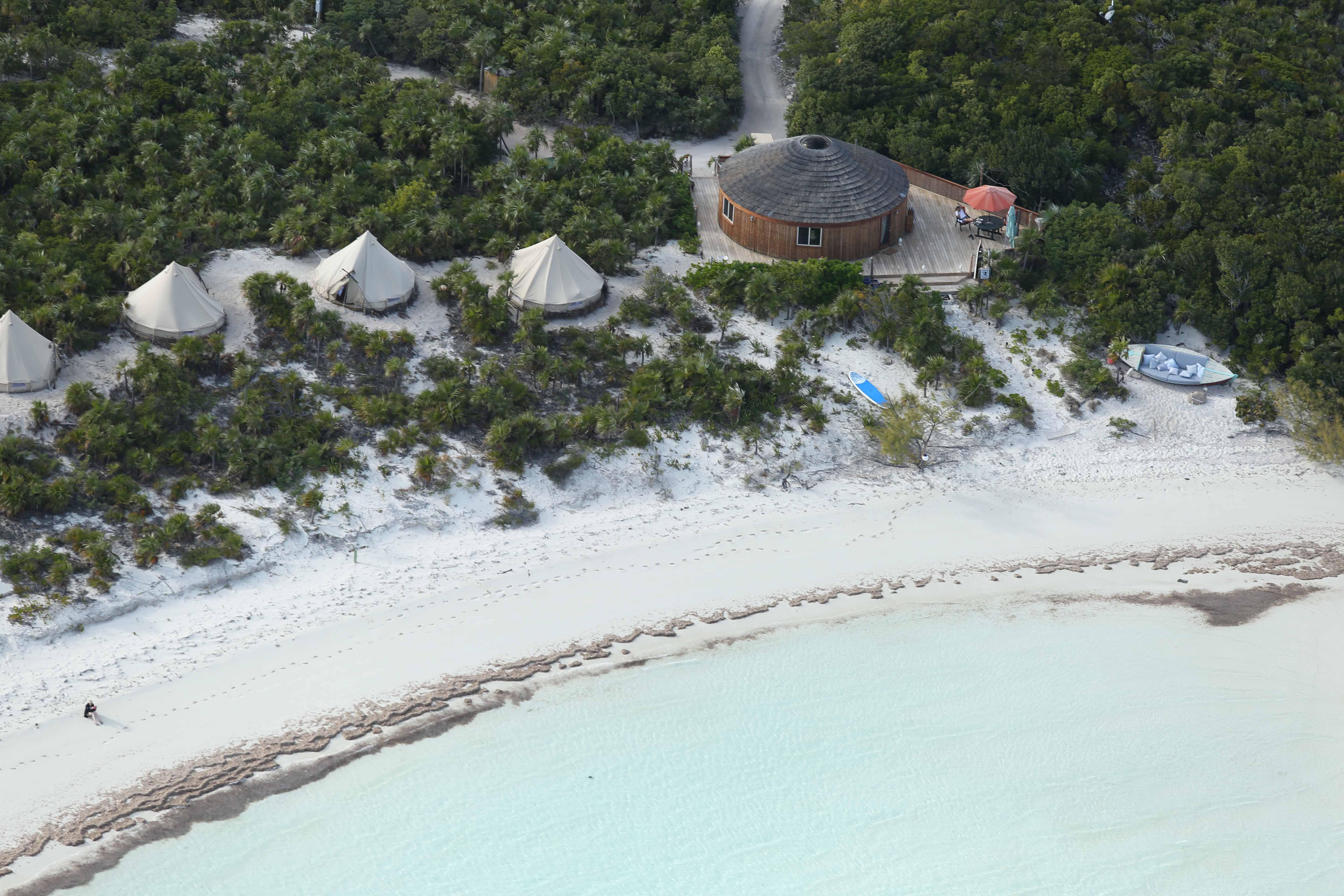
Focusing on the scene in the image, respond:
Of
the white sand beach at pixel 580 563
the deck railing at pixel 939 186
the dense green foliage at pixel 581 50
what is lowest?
the white sand beach at pixel 580 563

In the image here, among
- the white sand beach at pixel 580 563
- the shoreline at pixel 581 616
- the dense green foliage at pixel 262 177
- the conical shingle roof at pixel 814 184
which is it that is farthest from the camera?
the conical shingle roof at pixel 814 184

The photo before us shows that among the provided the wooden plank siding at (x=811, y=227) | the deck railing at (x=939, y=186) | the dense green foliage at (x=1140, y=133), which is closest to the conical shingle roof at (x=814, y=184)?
the wooden plank siding at (x=811, y=227)

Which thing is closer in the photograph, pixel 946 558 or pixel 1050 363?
pixel 946 558

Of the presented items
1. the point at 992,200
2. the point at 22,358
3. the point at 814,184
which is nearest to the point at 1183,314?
the point at 992,200

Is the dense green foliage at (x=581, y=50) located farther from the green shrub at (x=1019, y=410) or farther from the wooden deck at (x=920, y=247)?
the green shrub at (x=1019, y=410)

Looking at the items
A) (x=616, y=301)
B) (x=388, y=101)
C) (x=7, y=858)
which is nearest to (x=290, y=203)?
(x=388, y=101)

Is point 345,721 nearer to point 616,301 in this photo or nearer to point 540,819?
point 540,819
